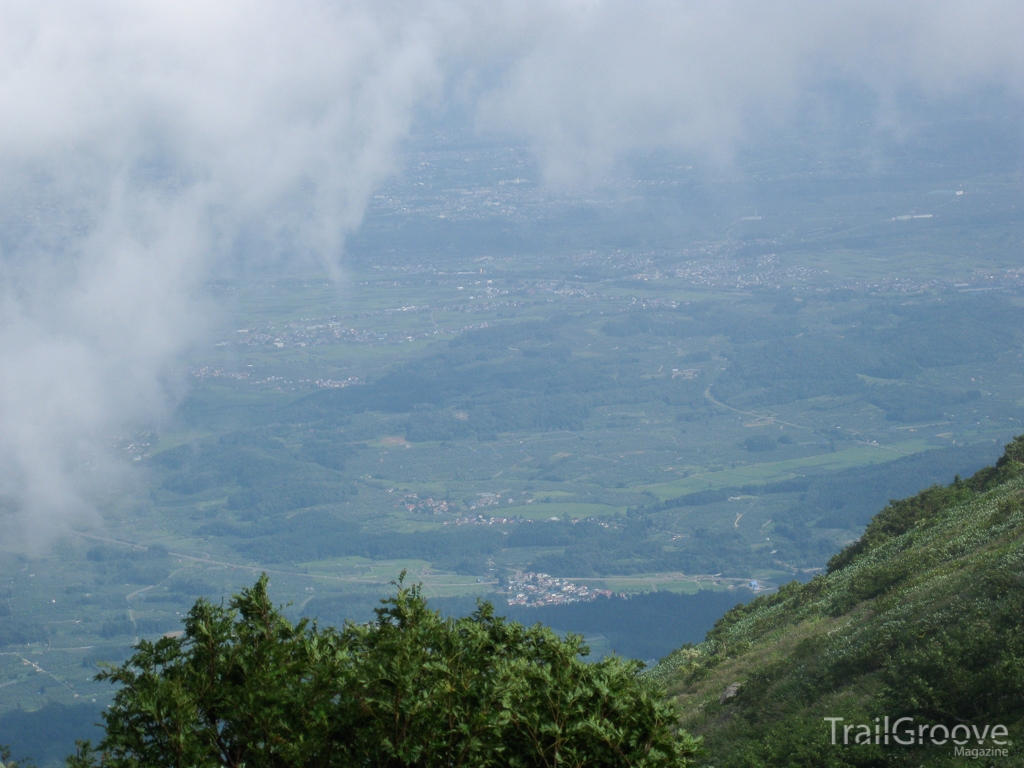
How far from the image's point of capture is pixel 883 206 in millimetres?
187000

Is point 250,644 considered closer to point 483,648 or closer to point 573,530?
point 483,648

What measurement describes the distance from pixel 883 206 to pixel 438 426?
112 meters

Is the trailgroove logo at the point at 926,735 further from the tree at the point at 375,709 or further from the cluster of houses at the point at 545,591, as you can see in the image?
the cluster of houses at the point at 545,591

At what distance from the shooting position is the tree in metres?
9.83

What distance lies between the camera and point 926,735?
1446 centimetres

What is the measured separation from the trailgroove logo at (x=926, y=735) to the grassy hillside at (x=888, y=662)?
3cm

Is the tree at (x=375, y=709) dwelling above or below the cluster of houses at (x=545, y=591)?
below

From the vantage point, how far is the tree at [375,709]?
9828mm

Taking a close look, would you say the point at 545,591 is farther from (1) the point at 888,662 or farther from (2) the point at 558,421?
(1) the point at 888,662

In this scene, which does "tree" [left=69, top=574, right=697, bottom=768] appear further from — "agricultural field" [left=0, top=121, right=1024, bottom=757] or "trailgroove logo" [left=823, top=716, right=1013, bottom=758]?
"agricultural field" [left=0, top=121, right=1024, bottom=757]

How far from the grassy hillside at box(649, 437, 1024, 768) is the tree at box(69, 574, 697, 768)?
18.6 feet

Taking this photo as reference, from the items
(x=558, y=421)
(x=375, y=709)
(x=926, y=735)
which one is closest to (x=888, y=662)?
(x=926, y=735)

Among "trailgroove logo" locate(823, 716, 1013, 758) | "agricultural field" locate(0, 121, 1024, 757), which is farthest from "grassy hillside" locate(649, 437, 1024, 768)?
"agricultural field" locate(0, 121, 1024, 757)

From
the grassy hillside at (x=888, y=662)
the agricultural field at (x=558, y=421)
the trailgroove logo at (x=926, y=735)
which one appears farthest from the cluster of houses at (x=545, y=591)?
the trailgroove logo at (x=926, y=735)
